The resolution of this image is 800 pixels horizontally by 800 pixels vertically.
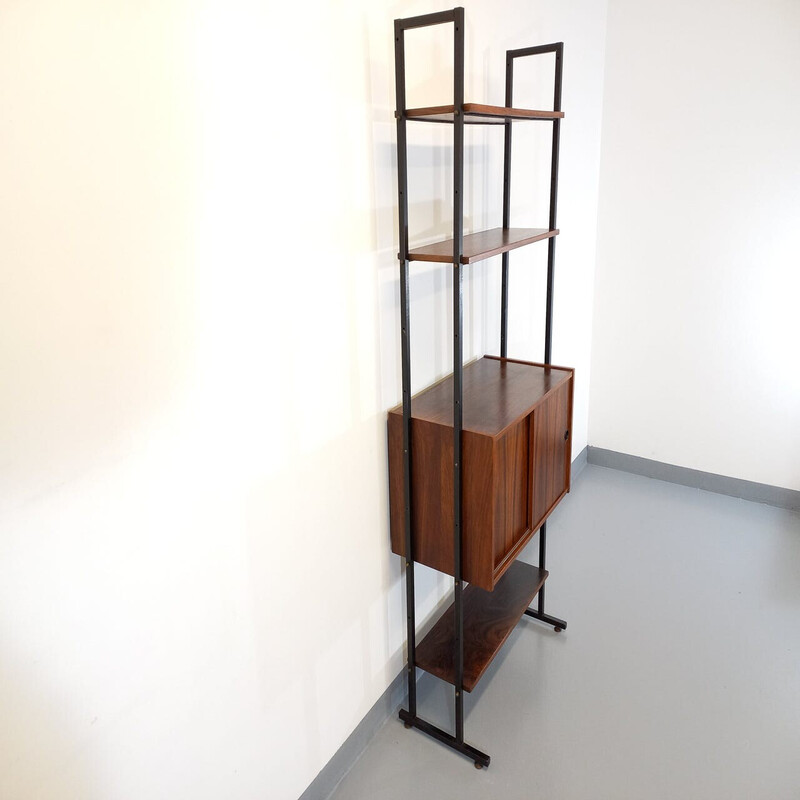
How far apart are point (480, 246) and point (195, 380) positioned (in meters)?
0.90

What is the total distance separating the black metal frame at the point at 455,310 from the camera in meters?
1.51

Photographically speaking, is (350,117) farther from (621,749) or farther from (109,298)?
(621,749)

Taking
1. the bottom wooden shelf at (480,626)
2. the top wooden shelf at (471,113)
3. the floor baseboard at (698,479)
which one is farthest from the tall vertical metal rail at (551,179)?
the floor baseboard at (698,479)

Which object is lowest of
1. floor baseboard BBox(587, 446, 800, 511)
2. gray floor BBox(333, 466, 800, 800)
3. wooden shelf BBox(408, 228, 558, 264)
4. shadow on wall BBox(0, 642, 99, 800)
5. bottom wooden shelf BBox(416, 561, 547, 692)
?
gray floor BBox(333, 466, 800, 800)

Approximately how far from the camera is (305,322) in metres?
1.54

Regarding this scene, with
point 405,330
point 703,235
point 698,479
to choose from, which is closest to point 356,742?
point 405,330

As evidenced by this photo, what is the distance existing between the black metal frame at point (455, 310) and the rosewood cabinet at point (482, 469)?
0.04 m

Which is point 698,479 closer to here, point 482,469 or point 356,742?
point 482,469

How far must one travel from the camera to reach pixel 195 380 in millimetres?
1285

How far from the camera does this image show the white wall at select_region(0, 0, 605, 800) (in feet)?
3.32

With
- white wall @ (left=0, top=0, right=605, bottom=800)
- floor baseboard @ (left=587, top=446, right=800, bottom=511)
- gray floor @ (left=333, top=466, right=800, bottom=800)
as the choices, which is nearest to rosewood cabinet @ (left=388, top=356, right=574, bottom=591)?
white wall @ (left=0, top=0, right=605, bottom=800)

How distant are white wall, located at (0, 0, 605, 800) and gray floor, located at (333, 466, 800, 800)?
42cm

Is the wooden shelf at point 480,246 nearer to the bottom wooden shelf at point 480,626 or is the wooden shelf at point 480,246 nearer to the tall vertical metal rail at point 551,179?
the tall vertical metal rail at point 551,179

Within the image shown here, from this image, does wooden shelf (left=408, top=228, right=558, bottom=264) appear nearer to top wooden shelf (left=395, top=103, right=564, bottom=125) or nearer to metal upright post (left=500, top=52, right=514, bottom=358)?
metal upright post (left=500, top=52, right=514, bottom=358)
